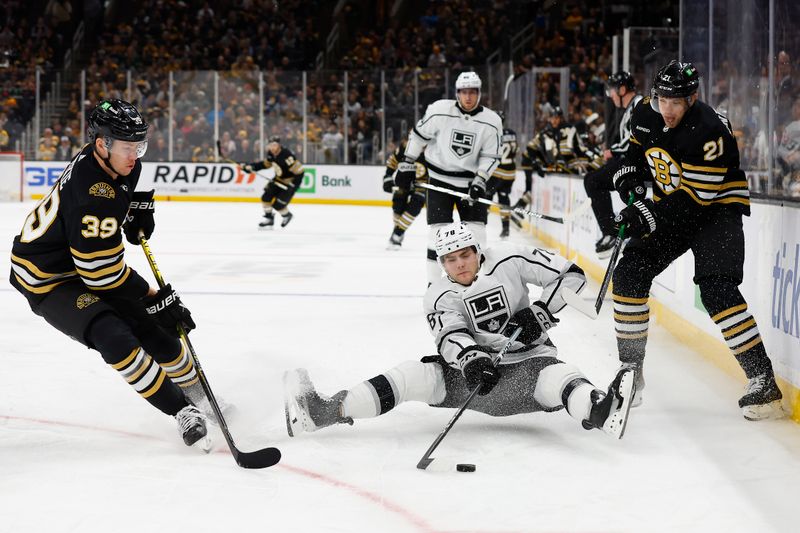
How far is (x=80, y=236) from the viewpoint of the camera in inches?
109

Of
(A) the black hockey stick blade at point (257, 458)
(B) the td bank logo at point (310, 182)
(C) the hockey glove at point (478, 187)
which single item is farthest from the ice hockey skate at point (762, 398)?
(B) the td bank logo at point (310, 182)

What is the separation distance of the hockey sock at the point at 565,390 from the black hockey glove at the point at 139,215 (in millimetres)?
1279

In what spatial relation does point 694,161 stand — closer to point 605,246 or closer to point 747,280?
point 747,280

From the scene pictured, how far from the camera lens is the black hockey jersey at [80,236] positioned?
9.12 ft

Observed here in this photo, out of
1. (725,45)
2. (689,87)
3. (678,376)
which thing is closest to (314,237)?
(725,45)

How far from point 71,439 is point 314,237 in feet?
23.9

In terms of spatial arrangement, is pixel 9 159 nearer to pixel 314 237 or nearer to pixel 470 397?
pixel 314 237

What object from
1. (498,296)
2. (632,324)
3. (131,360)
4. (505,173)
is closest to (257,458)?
(131,360)

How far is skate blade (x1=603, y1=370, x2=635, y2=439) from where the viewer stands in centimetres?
288

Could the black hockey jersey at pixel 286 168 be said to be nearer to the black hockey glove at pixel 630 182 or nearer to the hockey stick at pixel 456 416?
the black hockey glove at pixel 630 182

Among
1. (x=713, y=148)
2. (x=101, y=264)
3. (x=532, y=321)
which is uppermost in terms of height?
(x=713, y=148)

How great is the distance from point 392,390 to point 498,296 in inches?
18.0

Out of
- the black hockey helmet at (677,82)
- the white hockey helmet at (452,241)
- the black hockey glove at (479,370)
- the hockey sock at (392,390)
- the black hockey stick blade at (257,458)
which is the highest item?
the black hockey helmet at (677,82)

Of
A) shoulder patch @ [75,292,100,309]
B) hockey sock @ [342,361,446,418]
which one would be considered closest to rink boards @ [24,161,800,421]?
hockey sock @ [342,361,446,418]
